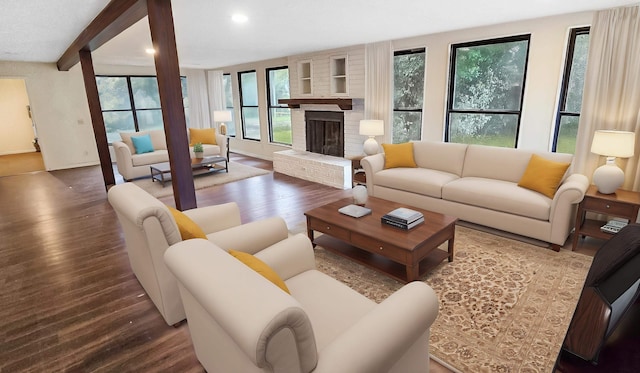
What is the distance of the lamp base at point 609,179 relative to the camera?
3.03m

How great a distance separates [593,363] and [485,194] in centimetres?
303

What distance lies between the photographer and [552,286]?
8.30 ft

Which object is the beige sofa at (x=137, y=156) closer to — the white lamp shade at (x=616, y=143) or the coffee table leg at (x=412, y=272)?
the coffee table leg at (x=412, y=272)

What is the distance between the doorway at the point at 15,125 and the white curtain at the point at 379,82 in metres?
8.82

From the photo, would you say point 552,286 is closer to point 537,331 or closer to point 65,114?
point 537,331

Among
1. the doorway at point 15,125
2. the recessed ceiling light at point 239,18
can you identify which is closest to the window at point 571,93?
Answer: the recessed ceiling light at point 239,18

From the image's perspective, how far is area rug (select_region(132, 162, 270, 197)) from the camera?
5.50 metres

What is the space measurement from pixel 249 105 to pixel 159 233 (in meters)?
→ 7.16

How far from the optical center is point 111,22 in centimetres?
318

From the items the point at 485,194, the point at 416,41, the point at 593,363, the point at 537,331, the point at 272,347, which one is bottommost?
the point at 537,331

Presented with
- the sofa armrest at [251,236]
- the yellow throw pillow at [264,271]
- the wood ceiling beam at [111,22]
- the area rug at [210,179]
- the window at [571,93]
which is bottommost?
the area rug at [210,179]

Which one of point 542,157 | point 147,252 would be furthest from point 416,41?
point 147,252

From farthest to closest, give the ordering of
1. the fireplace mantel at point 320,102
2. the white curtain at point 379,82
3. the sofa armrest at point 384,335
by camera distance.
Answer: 1. the fireplace mantel at point 320,102
2. the white curtain at point 379,82
3. the sofa armrest at point 384,335

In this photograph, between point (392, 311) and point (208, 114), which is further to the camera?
point (208, 114)
